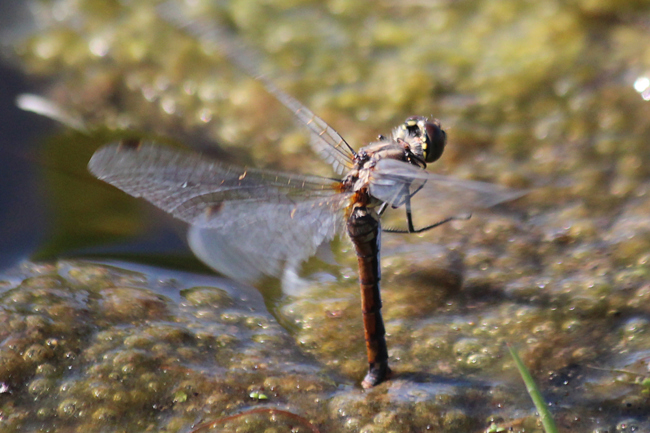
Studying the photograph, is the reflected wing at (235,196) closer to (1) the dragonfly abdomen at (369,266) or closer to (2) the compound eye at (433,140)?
(1) the dragonfly abdomen at (369,266)

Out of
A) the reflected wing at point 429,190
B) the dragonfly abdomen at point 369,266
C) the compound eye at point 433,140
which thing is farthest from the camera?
the compound eye at point 433,140

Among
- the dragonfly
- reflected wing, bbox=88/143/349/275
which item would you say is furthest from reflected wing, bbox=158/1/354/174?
reflected wing, bbox=88/143/349/275

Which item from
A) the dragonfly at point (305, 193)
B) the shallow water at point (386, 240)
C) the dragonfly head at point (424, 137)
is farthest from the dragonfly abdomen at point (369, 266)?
the dragonfly head at point (424, 137)

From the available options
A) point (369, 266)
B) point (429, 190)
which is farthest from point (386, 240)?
point (429, 190)

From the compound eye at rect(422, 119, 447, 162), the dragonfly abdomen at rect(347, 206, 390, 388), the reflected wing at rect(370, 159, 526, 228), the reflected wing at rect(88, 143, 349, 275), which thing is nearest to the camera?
the reflected wing at rect(370, 159, 526, 228)

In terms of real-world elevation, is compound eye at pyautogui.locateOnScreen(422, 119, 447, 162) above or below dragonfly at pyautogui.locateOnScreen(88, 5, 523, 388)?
above

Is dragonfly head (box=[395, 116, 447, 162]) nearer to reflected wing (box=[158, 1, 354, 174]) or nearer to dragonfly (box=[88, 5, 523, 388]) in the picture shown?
dragonfly (box=[88, 5, 523, 388])
